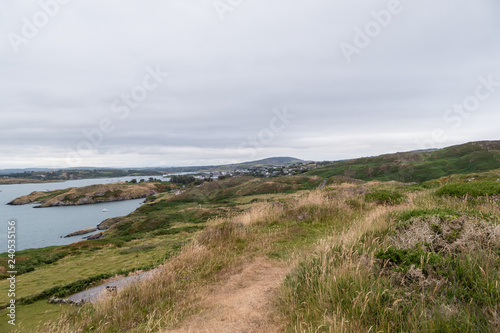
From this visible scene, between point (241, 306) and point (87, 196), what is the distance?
506 feet

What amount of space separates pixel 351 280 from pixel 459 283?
5.57 feet

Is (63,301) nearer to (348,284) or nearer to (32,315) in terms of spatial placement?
(32,315)

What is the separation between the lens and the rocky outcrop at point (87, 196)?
409 feet

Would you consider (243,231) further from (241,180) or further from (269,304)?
(241,180)

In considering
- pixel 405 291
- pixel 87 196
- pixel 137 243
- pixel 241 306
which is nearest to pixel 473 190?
pixel 405 291

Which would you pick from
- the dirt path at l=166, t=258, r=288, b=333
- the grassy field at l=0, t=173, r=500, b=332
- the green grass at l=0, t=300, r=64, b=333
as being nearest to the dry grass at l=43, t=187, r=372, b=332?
the grassy field at l=0, t=173, r=500, b=332

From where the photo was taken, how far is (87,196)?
128 meters

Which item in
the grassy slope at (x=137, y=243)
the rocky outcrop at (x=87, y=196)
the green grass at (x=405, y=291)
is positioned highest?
the green grass at (x=405, y=291)

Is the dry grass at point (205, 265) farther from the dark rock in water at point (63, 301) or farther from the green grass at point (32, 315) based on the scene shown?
the dark rock in water at point (63, 301)

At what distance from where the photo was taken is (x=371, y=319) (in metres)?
3.35

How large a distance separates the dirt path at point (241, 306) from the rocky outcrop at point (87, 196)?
492 feet

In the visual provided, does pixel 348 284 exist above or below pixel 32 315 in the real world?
above

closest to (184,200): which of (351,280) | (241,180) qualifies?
(241,180)

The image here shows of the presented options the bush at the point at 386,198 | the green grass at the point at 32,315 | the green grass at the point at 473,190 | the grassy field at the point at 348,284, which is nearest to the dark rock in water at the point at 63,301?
the green grass at the point at 32,315
